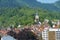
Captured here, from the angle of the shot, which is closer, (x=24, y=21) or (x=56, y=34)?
(x=56, y=34)

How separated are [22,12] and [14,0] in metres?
55.7

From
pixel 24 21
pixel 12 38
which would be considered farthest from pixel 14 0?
pixel 12 38

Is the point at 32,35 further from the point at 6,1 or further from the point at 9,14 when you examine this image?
the point at 6,1

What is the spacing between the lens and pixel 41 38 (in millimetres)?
32281

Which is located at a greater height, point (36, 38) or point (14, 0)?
point (14, 0)

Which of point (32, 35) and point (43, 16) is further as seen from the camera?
point (43, 16)

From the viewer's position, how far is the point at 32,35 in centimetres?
3212

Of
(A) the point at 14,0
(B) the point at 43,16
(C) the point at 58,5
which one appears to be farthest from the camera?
(C) the point at 58,5

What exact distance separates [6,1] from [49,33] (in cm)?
10693

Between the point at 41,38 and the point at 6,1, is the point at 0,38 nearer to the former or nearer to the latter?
the point at 41,38

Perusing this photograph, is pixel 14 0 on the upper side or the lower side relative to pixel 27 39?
upper

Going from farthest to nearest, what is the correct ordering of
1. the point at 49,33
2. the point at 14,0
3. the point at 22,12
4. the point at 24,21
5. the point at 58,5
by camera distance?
the point at 58,5 < the point at 14,0 < the point at 22,12 < the point at 24,21 < the point at 49,33

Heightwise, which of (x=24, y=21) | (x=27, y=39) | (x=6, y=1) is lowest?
(x=27, y=39)

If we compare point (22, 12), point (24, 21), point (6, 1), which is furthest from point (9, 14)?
point (6, 1)
